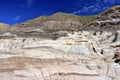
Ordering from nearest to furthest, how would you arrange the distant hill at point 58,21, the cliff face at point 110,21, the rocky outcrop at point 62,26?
the cliff face at point 110,21 → the rocky outcrop at point 62,26 → the distant hill at point 58,21

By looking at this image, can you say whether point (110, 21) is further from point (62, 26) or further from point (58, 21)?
point (58, 21)

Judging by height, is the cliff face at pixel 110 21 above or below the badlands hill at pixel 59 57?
above

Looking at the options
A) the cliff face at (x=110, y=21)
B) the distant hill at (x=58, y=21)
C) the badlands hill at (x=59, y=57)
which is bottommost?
the badlands hill at (x=59, y=57)

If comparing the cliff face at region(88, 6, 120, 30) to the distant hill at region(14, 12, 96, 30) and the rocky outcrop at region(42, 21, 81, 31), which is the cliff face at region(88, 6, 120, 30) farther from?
the distant hill at region(14, 12, 96, 30)

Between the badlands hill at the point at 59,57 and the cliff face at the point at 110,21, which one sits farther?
the cliff face at the point at 110,21

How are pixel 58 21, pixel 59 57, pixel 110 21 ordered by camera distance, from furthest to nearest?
1. pixel 58 21
2. pixel 110 21
3. pixel 59 57

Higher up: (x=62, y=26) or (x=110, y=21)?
(x=62, y=26)

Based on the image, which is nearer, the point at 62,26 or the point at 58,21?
the point at 62,26

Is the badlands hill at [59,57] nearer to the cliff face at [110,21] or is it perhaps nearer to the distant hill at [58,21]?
the cliff face at [110,21]

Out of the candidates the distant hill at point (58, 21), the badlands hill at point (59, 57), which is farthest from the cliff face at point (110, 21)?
the distant hill at point (58, 21)

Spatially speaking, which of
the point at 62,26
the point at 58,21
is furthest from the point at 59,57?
the point at 58,21

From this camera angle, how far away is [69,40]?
73.0ft

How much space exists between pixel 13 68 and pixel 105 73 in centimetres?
614

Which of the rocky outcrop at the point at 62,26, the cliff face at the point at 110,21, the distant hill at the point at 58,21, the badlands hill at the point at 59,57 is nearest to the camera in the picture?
the badlands hill at the point at 59,57
